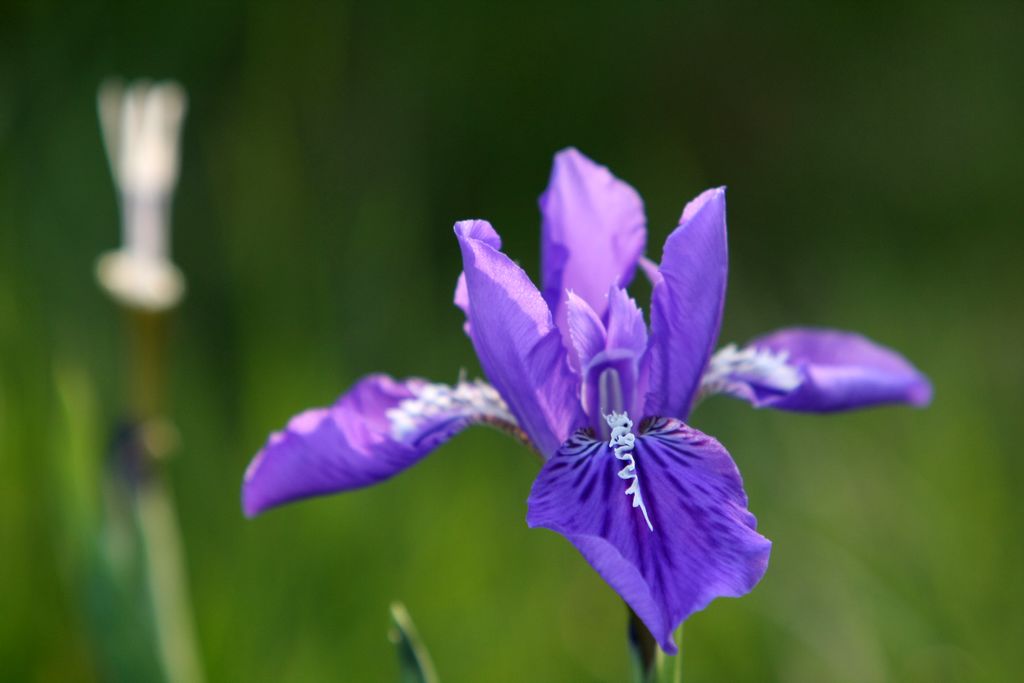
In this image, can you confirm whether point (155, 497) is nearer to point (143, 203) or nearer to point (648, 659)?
point (143, 203)

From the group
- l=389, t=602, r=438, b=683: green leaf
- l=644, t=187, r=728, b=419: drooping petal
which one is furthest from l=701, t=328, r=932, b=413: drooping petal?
l=389, t=602, r=438, b=683: green leaf

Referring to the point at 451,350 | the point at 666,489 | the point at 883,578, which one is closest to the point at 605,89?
the point at 451,350

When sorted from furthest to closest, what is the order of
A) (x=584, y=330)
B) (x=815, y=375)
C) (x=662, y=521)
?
(x=815, y=375) → (x=584, y=330) → (x=662, y=521)

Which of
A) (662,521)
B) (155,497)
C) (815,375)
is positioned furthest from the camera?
(155,497)

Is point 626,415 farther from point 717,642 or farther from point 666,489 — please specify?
point 717,642

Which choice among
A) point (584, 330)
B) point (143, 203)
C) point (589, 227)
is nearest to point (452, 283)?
point (143, 203)

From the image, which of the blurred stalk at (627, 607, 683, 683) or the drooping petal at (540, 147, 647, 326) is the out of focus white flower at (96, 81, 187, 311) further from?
the blurred stalk at (627, 607, 683, 683)
